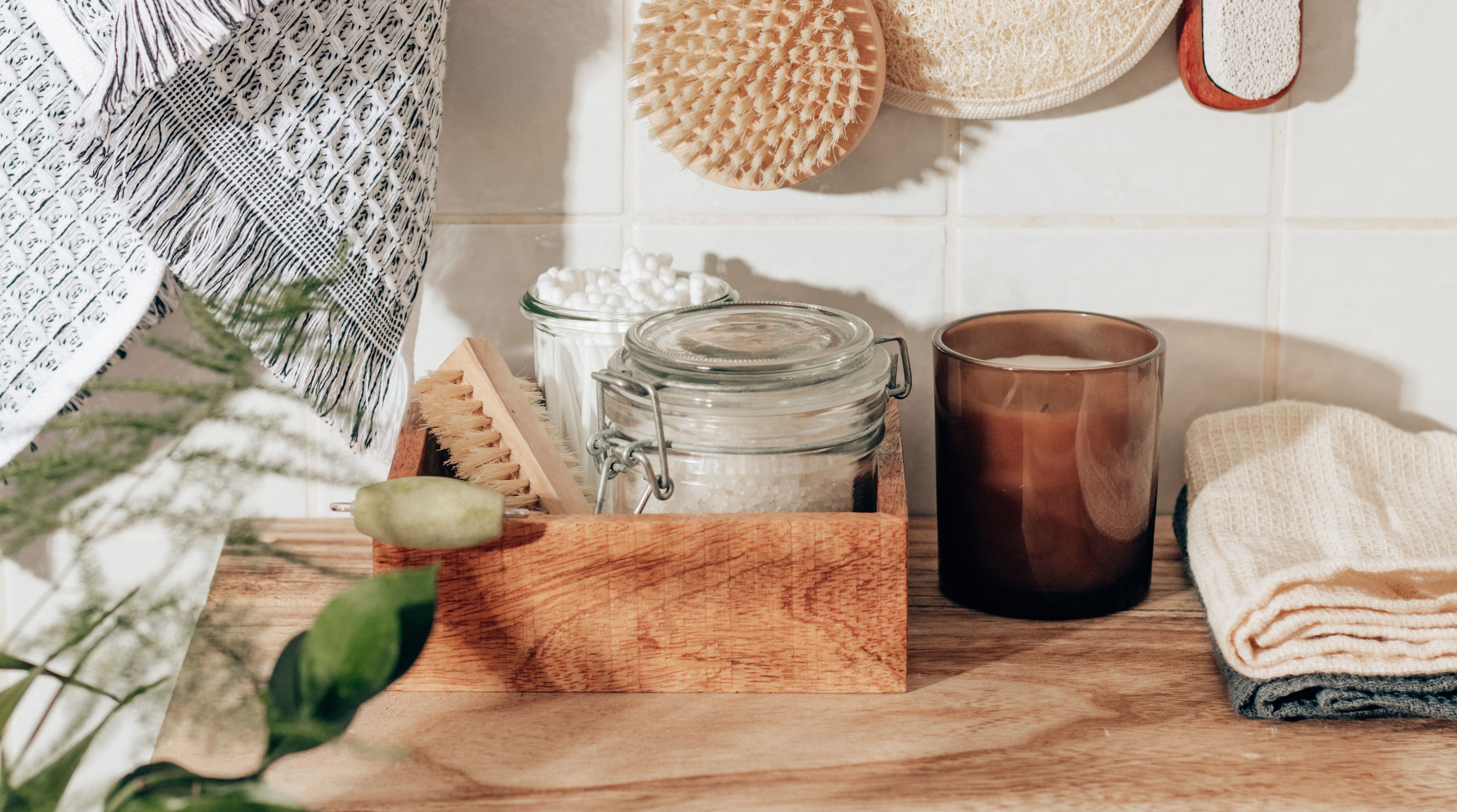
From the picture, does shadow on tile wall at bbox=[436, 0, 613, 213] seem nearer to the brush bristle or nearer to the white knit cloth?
the brush bristle

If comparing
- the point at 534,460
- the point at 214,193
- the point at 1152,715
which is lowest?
the point at 1152,715

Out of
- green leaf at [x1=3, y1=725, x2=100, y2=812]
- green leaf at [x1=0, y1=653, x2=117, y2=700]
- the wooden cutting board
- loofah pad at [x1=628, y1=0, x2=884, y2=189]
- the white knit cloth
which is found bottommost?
the wooden cutting board

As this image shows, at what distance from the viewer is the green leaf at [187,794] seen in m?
0.29

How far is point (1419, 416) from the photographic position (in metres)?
0.69

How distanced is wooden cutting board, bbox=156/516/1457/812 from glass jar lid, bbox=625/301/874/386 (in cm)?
15

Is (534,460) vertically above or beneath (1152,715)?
above

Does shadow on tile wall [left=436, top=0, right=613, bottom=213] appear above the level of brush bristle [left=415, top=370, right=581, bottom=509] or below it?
above

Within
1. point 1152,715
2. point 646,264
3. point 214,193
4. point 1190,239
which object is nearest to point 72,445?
point 214,193

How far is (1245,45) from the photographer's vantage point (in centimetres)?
60

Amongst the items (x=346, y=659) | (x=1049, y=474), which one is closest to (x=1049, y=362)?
(x=1049, y=474)

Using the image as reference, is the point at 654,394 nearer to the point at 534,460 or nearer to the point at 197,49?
the point at 534,460

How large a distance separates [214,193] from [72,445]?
17 cm

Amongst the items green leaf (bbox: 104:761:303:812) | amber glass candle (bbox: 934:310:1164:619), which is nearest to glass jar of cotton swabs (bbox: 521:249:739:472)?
amber glass candle (bbox: 934:310:1164:619)

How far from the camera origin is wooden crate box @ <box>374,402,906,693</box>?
47 centimetres
